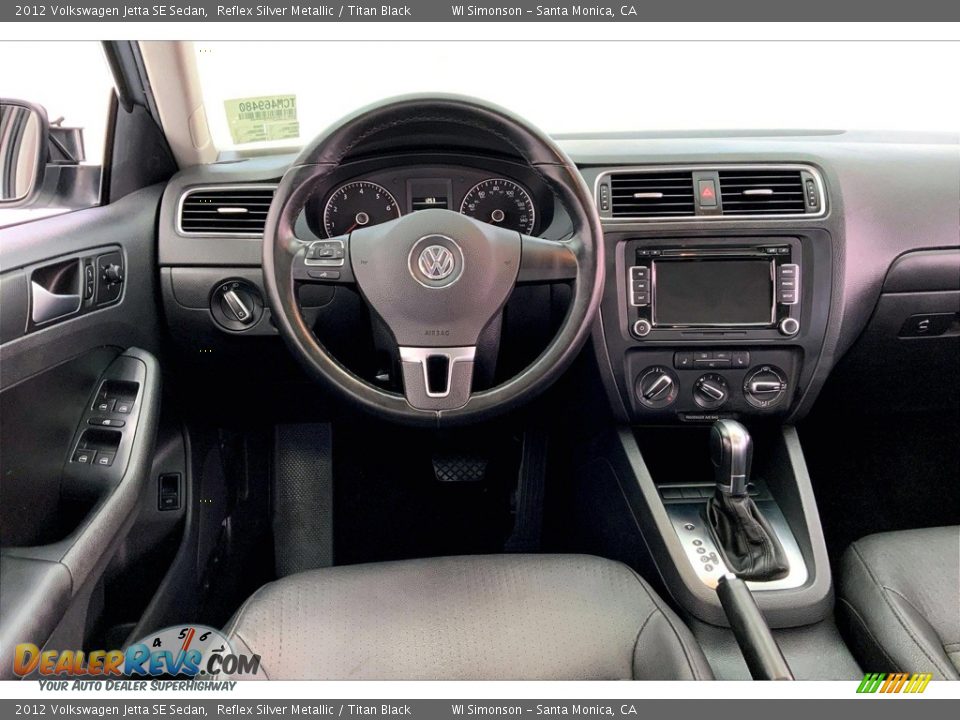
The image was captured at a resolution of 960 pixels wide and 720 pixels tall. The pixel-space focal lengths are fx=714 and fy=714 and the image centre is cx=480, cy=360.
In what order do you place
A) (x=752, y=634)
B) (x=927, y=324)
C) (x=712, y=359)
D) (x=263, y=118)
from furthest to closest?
(x=263, y=118) → (x=927, y=324) → (x=712, y=359) → (x=752, y=634)

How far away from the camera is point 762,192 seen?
1.51m

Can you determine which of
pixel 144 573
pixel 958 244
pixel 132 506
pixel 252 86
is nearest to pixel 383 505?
pixel 144 573

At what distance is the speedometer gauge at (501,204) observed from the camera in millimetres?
1493

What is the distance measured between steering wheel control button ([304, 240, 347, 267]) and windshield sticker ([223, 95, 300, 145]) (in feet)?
2.15

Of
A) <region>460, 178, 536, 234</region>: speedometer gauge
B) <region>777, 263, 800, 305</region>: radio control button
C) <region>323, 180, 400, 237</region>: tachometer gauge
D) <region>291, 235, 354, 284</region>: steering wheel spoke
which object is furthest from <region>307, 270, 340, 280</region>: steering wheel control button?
<region>777, 263, 800, 305</region>: radio control button

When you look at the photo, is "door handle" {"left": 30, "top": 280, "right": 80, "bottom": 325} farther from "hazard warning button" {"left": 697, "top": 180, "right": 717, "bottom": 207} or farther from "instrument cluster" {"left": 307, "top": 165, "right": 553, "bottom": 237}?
"hazard warning button" {"left": 697, "top": 180, "right": 717, "bottom": 207}

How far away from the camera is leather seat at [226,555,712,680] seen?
44.1 inches

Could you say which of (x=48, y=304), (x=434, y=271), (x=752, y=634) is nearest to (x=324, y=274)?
(x=434, y=271)

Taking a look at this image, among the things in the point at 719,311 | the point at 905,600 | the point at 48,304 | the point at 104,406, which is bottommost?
Result: the point at 905,600

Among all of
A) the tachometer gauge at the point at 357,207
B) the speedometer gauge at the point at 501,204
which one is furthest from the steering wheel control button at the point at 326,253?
the speedometer gauge at the point at 501,204

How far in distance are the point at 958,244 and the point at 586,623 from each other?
120cm

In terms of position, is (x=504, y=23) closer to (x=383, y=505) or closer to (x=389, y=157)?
(x=389, y=157)

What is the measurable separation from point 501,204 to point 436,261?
Result: 345 mm

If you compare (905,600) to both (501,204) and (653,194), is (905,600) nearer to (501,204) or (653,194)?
(653,194)
